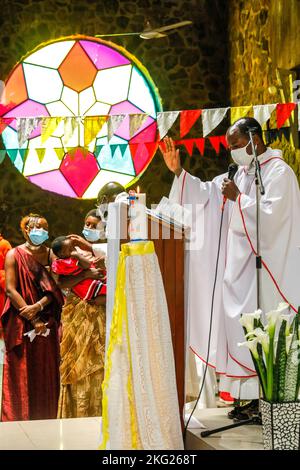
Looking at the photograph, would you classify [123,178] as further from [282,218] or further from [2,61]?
[282,218]

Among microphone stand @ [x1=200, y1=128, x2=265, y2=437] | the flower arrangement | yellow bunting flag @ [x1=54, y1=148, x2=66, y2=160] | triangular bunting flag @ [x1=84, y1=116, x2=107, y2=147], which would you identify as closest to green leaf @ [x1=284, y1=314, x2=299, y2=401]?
the flower arrangement

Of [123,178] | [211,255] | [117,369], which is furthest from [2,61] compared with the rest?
[117,369]

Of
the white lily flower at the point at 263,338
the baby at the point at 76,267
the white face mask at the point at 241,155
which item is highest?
the white face mask at the point at 241,155

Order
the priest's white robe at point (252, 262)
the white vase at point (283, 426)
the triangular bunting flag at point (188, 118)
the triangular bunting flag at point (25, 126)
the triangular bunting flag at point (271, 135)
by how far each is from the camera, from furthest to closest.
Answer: the triangular bunting flag at point (271, 135) < the triangular bunting flag at point (25, 126) < the triangular bunting flag at point (188, 118) < the priest's white robe at point (252, 262) < the white vase at point (283, 426)

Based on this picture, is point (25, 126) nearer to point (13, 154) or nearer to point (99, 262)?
point (99, 262)

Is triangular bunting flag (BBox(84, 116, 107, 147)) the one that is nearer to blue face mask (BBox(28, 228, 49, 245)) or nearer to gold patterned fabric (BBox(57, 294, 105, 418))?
blue face mask (BBox(28, 228, 49, 245))

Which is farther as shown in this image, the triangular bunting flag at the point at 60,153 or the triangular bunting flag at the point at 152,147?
the triangular bunting flag at the point at 152,147

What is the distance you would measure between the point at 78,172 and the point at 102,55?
156 cm

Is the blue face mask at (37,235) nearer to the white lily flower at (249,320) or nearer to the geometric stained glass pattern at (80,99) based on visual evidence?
the white lily flower at (249,320)

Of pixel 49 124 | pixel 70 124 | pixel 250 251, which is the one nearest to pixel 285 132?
pixel 70 124

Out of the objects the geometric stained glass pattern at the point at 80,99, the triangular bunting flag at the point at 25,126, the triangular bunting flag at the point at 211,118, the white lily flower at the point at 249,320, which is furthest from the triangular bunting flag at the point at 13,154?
the white lily flower at the point at 249,320

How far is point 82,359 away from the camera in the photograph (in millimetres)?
5191

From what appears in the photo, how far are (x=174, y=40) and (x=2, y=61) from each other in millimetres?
2257

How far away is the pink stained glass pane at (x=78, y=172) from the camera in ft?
33.0
